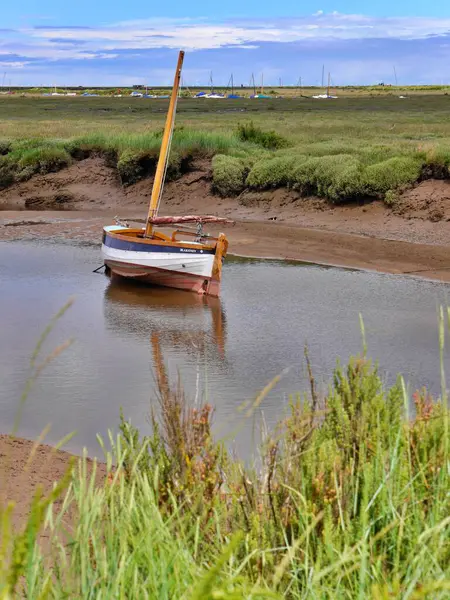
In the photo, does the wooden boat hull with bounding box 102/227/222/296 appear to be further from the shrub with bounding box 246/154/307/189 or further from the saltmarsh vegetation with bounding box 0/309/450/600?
the saltmarsh vegetation with bounding box 0/309/450/600

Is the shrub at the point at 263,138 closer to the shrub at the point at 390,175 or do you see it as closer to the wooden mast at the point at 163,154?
the shrub at the point at 390,175

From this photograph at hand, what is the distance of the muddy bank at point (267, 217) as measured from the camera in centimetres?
2808

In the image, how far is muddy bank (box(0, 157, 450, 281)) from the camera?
92.1ft

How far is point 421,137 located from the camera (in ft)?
154

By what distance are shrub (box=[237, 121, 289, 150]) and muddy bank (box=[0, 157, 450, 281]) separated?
528cm

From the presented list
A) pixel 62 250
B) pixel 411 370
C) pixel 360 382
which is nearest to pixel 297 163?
pixel 62 250

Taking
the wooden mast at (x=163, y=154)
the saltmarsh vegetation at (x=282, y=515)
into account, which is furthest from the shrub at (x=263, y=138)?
the saltmarsh vegetation at (x=282, y=515)

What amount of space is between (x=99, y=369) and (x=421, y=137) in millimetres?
34725

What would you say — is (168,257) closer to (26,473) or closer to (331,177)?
(331,177)

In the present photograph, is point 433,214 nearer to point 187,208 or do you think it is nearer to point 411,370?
point 187,208

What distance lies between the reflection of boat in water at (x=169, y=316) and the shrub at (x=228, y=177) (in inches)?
548

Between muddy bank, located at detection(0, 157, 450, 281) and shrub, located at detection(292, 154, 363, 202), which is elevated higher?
shrub, located at detection(292, 154, 363, 202)

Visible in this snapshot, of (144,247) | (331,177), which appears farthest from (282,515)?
(331,177)

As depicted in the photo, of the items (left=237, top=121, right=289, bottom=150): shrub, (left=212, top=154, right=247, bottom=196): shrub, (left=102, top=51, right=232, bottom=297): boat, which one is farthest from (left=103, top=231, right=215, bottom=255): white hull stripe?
(left=237, top=121, right=289, bottom=150): shrub
